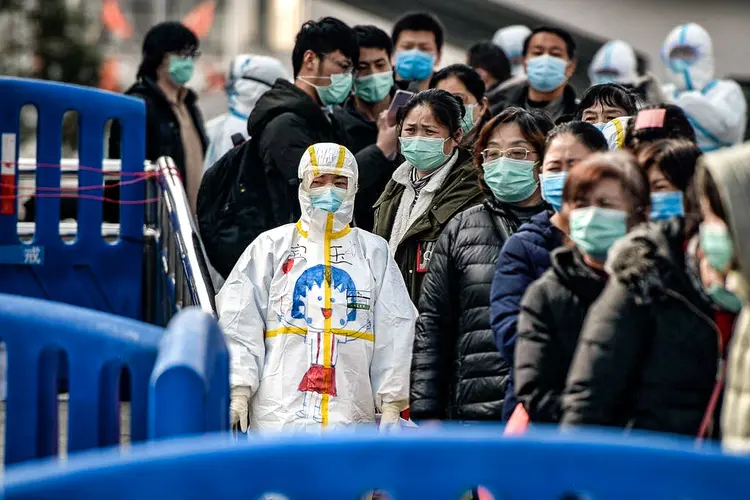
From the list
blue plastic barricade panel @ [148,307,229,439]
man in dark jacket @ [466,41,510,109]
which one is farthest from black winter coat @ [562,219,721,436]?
man in dark jacket @ [466,41,510,109]

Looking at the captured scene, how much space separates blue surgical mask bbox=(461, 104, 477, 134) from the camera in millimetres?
7859

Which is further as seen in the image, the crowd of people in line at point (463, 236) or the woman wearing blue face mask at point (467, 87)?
the woman wearing blue face mask at point (467, 87)

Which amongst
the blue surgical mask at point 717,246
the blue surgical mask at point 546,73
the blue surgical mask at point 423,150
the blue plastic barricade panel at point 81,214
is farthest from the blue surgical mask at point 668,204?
the blue plastic barricade panel at point 81,214

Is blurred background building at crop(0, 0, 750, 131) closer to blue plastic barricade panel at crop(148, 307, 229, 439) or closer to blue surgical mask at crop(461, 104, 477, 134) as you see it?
blue surgical mask at crop(461, 104, 477, 134)

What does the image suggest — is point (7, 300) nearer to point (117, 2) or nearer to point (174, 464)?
point (174, 464)

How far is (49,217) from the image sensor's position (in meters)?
9.42

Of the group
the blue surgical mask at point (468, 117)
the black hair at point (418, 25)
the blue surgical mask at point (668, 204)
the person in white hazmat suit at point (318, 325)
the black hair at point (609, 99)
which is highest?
the black hair at point (418, 25)

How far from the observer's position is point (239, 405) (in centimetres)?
639

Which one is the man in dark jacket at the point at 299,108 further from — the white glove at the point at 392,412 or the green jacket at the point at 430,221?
the white glove at the point at 392,412

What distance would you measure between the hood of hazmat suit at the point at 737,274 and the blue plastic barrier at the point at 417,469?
34.0 inches

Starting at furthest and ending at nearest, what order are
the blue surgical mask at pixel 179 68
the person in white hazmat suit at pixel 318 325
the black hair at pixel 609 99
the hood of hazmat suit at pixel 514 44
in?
the hood of hazmat suit at pixel 514 44
the blue surgical mask at pixel 179 68
the black hair at pixel 609 99
the person in white hazmat suit at pixel 318 325

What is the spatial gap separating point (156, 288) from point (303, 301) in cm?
324

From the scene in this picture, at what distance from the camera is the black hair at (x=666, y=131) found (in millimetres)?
6008

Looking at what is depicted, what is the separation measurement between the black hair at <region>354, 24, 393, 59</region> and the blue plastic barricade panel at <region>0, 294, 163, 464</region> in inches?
165
